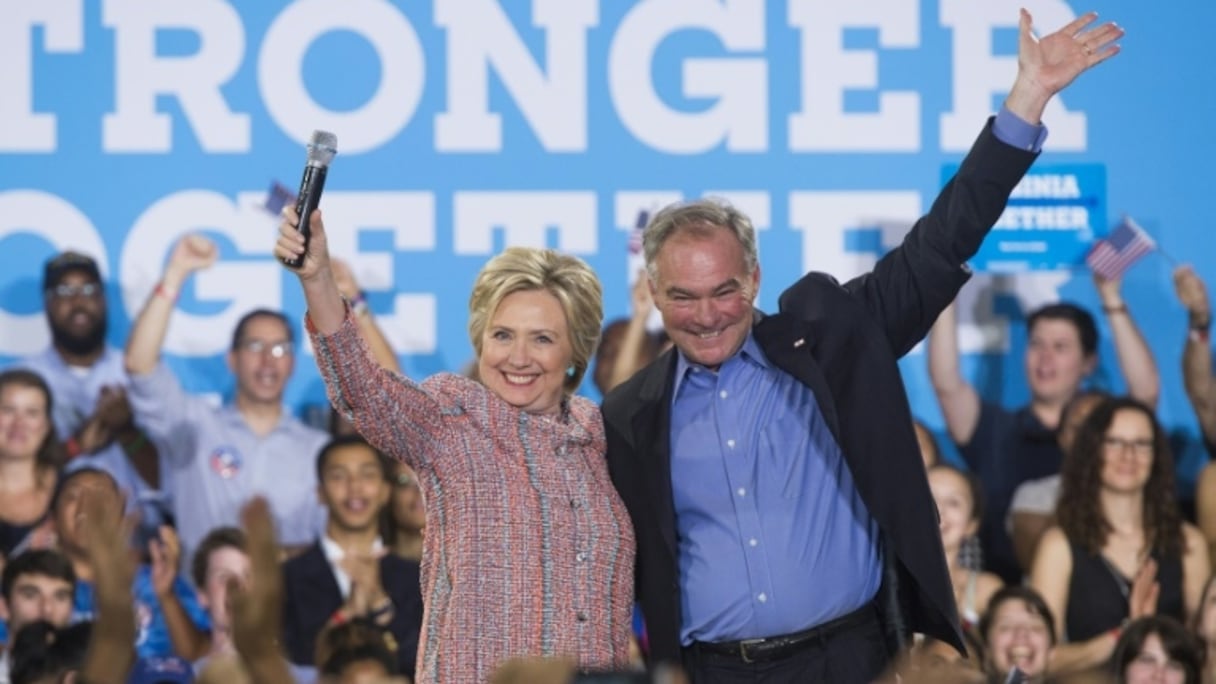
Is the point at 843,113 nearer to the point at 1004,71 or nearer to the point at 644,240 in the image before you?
the point at 1004,71

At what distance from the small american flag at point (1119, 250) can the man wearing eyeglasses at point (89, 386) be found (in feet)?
10.8

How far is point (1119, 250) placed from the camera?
6520mm

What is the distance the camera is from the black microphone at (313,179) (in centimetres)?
256

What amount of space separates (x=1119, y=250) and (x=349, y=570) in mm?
2858

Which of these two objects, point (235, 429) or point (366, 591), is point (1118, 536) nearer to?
point (366, 591)

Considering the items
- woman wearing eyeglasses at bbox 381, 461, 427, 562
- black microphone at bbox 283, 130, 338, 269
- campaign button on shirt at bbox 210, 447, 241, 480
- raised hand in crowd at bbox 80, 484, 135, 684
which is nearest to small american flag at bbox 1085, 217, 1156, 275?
woman wearing eyeglasses at bbox 381, 461, 427, 562

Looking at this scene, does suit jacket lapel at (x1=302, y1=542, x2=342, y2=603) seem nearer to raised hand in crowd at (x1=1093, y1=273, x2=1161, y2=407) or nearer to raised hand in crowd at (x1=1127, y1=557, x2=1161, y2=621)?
raised hand in crowd at (x1=1127, y1=557, x2=1161, y2=621)

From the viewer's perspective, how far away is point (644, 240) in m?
3.32

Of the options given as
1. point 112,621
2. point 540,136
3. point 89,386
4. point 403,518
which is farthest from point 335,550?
point 112,621

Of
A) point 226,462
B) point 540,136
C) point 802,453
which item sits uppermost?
point 540,136

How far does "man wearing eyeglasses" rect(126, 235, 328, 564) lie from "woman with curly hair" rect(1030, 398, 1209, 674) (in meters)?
2.44

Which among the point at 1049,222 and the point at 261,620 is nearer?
the point at 261,620

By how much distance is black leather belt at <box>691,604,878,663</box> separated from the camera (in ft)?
10.3

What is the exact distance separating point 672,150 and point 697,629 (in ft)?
11.8
